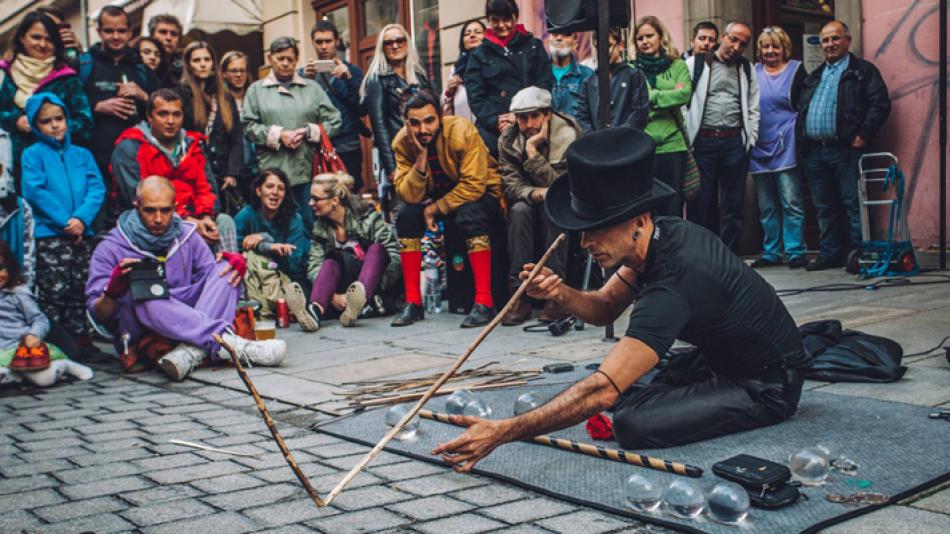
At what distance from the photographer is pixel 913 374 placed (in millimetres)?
4738

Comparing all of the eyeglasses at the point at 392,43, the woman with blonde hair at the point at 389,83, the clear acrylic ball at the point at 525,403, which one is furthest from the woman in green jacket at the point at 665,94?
the clear acrylic ball at the point at 525,403

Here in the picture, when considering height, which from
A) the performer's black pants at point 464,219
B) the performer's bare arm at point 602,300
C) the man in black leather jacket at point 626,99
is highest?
the man in black leather jacket at point 626,99

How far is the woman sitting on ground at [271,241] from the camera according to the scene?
27.1ft

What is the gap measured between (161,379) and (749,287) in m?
3.74

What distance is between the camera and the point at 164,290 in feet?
20.2

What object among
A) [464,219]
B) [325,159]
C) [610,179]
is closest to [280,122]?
[325,159]

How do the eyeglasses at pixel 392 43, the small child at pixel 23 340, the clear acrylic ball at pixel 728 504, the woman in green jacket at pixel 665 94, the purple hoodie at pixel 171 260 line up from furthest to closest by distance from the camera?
the eyeglasses at pixel 392 43 < the woman in green jacket at pixel 665 94 < the purple hoodie at pixel 171 260 < the small child at pixel 23 340 < the clear acrylic ball at pixel 728 504

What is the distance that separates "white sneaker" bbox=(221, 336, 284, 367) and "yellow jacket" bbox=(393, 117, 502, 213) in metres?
1.93

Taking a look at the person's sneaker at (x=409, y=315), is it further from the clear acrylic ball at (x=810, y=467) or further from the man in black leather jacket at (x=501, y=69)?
the clear acrylic ball at (x=810, y=467)

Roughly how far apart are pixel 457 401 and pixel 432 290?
3.84 meters

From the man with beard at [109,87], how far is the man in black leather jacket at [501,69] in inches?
103

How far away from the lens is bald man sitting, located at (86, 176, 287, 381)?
6098mm

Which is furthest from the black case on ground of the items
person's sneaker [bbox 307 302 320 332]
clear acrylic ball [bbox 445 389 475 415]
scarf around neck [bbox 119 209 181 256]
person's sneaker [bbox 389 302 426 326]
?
person's sneaker [bbox 307 302 320 332]

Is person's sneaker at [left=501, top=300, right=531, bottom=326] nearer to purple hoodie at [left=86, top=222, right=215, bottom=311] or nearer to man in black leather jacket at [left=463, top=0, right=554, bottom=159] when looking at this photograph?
man in black leather jacket at [left=463, top=0, right=554, bottom=159]
